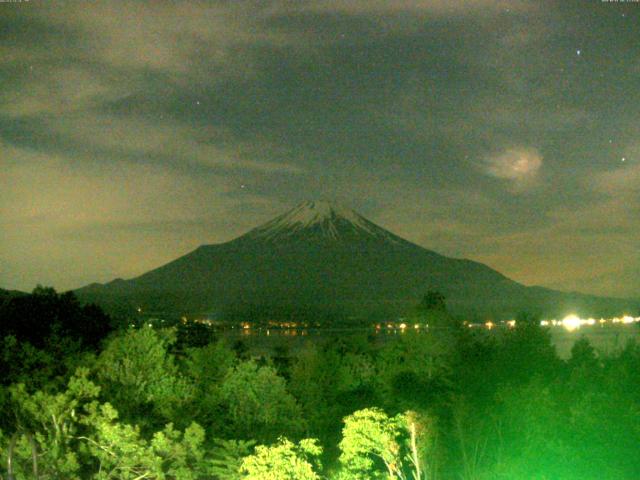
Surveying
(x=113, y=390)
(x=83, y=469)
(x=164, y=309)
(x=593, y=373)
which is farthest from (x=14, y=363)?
(x=164, y=309)

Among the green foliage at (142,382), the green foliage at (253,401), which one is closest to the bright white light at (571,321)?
the green foliage at (253,401)

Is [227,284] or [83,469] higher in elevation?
[227,284]

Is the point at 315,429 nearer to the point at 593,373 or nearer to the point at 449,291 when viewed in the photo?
the point at 593,373

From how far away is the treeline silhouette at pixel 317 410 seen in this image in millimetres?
12070

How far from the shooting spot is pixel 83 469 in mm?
13617

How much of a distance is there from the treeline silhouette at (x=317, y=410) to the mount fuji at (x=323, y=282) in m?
79.8

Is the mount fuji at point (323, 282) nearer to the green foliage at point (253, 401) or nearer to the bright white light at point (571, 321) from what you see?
the bright white light at point (571, 321)

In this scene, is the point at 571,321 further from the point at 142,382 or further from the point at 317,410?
the point at 142,382

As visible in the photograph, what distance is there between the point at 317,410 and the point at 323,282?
106583 mm

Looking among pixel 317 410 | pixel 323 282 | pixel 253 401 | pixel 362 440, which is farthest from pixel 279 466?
pixel 323 282

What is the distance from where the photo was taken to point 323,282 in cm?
12975

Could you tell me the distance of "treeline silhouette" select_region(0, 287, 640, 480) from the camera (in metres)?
12.1

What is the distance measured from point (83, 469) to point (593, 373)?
35.4 ft

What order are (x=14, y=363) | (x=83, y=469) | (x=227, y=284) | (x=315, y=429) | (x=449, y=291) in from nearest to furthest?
(x=83, y=469) → (x=14, y=363) → (x=315, y=429) → (x=449, y=291) → (x=227, y=284)
